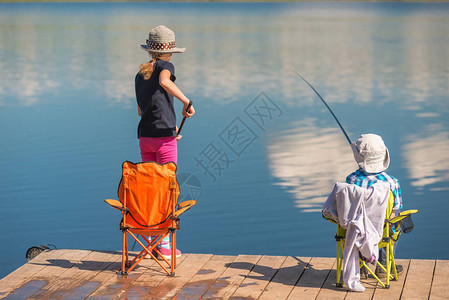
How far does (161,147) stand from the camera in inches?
197

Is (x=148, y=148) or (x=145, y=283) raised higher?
(x=148, y=148)

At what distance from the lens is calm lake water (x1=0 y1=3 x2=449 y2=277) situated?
6.97m

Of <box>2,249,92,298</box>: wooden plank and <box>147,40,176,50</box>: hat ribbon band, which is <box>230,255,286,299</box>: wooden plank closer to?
<box>2,249,92,298</box>: wooden plank

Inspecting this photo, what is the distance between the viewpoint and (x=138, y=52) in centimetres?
2373

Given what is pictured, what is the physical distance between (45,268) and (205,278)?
3.38 ft

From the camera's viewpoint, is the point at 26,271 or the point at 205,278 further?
the point at 26,271

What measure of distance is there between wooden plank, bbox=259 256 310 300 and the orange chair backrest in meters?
0.74

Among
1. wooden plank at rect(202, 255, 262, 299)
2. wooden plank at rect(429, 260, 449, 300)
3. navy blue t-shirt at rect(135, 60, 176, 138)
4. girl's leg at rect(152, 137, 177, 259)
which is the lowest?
wooden plank at rect(429, 260, 449, 300)

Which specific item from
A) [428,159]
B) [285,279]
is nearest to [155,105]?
[285,279]

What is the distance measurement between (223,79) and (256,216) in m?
9.50

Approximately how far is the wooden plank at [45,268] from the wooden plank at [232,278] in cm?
98

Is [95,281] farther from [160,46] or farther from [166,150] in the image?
[160,46]

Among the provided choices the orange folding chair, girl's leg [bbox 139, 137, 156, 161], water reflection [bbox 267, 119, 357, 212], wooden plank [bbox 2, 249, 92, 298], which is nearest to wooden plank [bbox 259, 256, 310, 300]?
the orange folding chair

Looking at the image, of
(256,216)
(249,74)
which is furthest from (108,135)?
(249,74)
